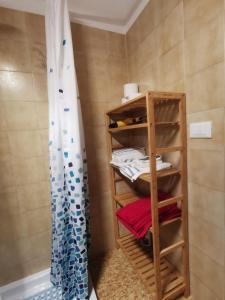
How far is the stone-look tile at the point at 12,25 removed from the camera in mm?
1165

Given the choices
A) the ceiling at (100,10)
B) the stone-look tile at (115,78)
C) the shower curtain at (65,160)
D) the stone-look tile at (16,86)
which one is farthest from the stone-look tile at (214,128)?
the stone-look tile at (16,86)

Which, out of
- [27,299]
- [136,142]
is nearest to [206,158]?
[136,142]

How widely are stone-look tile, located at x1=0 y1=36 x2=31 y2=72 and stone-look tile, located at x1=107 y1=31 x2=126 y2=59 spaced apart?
2.31 feet

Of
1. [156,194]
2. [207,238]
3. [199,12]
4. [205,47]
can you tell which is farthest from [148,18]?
[207,238]

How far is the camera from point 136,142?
1.58 metres

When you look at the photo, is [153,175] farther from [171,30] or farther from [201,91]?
[171,30]

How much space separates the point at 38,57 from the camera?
49.9 inches

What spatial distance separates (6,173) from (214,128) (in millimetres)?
1424

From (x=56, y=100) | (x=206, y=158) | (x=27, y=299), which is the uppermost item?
(x=56, y=100)

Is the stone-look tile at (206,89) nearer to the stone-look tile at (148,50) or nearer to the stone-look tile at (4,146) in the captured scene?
the stone-look tile at (148,50)

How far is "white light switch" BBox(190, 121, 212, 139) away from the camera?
2.81ft

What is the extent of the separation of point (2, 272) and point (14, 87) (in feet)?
4.74

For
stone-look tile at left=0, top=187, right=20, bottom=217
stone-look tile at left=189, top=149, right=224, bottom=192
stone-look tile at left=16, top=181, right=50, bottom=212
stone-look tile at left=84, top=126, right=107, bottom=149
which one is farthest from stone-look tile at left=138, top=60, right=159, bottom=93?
stone-look tile at left=0, top=187, right=20, bottom=217

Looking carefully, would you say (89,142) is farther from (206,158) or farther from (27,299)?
(27,299)
